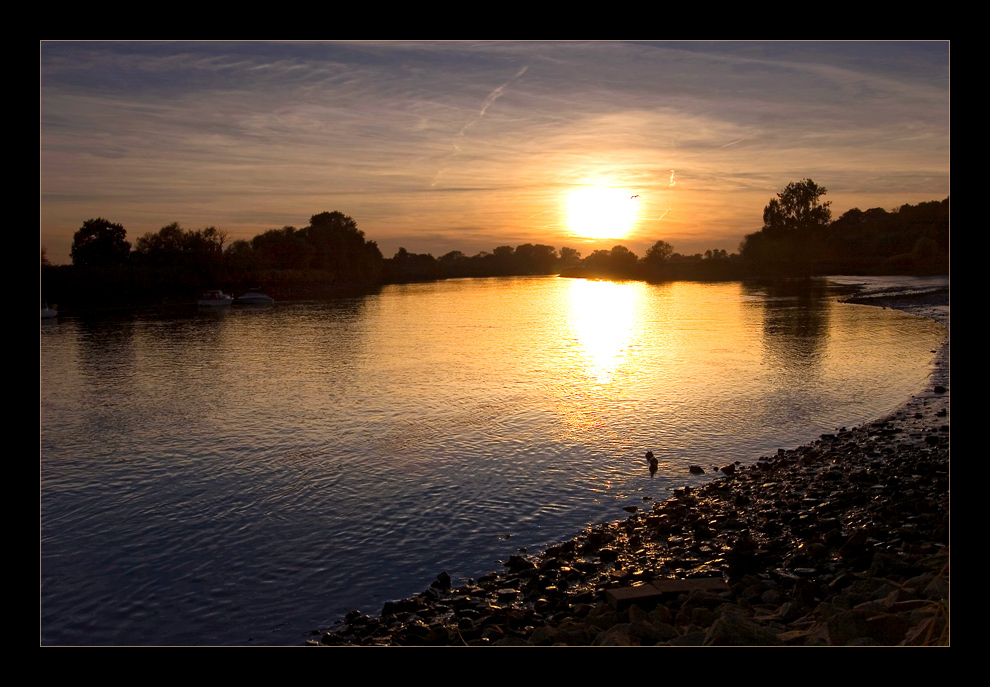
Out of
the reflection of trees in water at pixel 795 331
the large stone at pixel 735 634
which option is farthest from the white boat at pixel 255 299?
the large stone at pixel 735 634

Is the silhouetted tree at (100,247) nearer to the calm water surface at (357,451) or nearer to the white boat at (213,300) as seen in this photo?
the white boat at (213,300)

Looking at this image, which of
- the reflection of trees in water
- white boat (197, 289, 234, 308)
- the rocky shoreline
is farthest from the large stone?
white boat (197, 289, 234, 308)

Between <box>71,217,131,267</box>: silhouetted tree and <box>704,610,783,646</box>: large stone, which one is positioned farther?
<box>71,217,131,267</box>: silhouetted tree

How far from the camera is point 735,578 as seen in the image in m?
8.10

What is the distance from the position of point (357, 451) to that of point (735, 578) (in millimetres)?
9626

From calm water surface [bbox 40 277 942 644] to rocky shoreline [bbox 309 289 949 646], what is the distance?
2.68ft

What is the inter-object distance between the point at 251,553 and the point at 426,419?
29.0ft

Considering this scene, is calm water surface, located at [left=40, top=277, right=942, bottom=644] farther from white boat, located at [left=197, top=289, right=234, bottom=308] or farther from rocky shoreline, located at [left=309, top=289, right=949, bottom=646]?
white boat, located at [left=197, top=289, right=234, bottom=308]

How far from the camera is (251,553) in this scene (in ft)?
33.4

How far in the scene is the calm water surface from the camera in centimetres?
914

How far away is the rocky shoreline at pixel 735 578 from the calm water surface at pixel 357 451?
0.82m

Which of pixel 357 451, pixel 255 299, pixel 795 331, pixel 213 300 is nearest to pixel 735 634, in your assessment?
pixel 357 451

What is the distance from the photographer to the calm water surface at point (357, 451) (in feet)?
30.0
